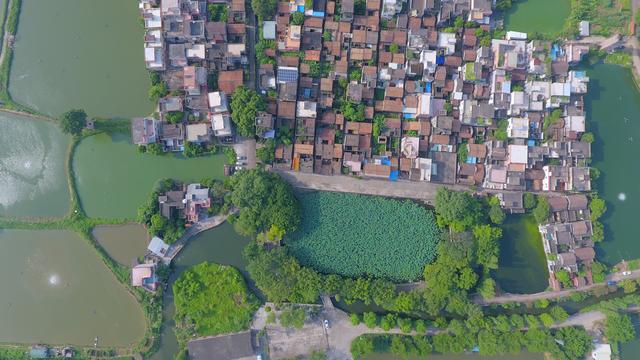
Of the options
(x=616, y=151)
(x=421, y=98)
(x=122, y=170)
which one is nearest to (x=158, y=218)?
(x=122, y=170)

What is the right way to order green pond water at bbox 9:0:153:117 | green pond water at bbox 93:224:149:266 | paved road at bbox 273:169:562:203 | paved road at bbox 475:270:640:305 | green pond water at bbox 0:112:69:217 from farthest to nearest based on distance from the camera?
paved road at bbox 475:270:640:305 → paved road at bbox 273:169:562:203 → green pond water at bbox 9:0:153:117 → green pond water at bbox 0:112:69:217 → green pond water at bbox 93:224:149:266

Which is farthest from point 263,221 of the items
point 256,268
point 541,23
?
point 541,23

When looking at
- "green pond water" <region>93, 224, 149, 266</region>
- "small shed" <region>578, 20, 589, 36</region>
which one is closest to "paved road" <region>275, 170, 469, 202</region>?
→ "green pond water" <region>93, 224, 149, 266</region>

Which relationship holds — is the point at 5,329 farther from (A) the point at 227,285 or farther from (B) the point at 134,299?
(A) the point at 227,285

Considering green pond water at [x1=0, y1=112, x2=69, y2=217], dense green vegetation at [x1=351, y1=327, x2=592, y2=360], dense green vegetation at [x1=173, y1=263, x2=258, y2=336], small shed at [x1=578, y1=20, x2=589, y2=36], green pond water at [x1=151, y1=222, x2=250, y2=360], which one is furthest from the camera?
small shed at [x1=578, y1=20, x2=589, y2=36]

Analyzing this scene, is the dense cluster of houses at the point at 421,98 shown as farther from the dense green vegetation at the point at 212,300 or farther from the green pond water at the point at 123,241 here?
the green pond water at the point at 123,241

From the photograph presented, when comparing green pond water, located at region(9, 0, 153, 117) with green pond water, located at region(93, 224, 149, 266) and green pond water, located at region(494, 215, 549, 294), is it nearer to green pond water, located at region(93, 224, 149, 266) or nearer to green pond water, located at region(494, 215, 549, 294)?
green pond water, located at region(93, 224, 149, 266)

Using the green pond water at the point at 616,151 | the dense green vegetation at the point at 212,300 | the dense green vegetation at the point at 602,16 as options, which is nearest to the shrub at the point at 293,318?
the dense green vegetation at the point at 212,300
